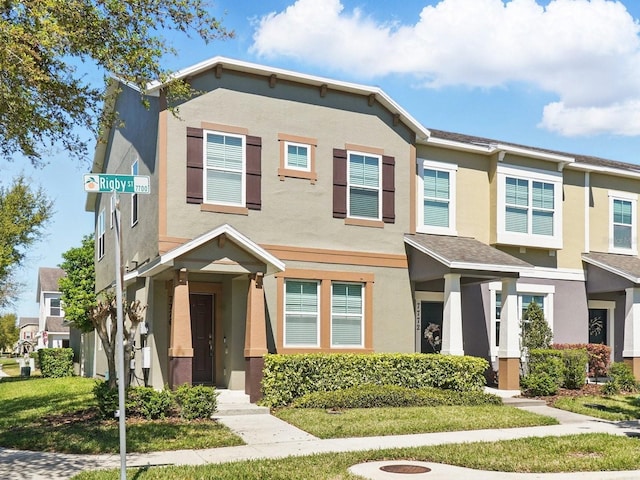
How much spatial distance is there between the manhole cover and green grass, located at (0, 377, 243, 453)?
2.85m

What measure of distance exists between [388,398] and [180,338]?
4.64 m

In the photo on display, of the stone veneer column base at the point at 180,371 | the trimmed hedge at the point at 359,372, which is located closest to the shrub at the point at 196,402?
the stone veneer column base at the point at 180,371

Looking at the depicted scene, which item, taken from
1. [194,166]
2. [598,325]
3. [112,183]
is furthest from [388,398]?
[598,325]

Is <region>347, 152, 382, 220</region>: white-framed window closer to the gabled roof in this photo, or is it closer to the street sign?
the gabled roof

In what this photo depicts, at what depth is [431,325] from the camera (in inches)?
752

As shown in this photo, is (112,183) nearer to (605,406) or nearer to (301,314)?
(301,314)

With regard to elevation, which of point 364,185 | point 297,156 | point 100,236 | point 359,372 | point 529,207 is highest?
point 297,156

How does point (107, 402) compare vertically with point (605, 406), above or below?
above

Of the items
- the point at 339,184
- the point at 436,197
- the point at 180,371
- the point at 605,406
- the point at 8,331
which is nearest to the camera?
the point at 180,371

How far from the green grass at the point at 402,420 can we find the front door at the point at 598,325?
837cm

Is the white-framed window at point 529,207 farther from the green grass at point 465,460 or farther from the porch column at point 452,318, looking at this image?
the green grass at point 465,460

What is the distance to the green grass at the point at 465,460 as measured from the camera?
902 centimetres

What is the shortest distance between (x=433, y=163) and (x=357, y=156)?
8.31 feet

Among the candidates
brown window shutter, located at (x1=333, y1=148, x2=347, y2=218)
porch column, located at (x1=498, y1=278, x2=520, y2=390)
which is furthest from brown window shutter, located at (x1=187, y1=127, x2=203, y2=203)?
porch column, located at (x1=498, y1=278, x2=520, y2=390)
